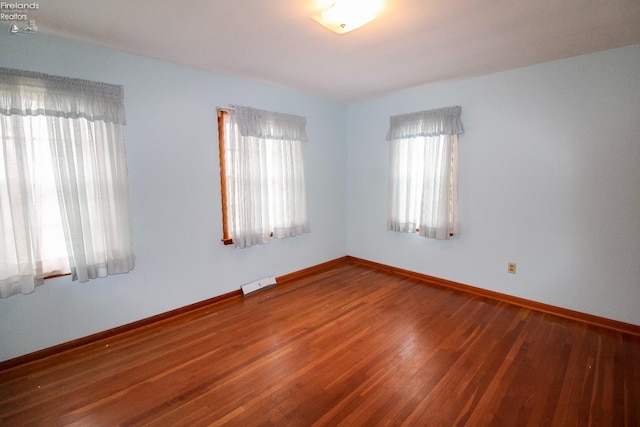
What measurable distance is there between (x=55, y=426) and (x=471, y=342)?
2871 millimetres

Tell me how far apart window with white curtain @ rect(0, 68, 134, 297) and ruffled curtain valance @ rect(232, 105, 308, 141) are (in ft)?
3.61

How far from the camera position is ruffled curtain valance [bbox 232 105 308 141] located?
122 inches

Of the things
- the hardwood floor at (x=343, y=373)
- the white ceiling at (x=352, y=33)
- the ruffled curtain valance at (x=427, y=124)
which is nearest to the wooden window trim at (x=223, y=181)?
the white ceiling at (x=352, y=33)

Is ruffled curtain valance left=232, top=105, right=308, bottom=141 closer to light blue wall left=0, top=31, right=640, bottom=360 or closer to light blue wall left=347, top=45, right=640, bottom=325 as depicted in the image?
light blue wall left=0, top=31, right=640, bottom=360

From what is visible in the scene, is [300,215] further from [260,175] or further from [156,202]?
[156,202]

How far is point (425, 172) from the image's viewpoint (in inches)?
136

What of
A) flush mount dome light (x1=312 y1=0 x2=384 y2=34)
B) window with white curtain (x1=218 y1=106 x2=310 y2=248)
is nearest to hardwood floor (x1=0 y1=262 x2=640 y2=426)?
window with white curtain (x1=218 y1=106 x2=310 y2=248)

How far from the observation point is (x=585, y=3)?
1729 mm

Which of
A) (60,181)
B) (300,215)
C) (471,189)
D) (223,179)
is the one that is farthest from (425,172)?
(60,181)

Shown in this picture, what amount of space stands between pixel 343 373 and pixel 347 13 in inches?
94.5

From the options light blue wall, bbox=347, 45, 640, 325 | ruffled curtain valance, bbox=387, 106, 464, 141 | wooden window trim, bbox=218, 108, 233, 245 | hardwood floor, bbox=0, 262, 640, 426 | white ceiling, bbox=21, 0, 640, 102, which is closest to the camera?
hardwood floor, bbox=0, 262, 640, 426

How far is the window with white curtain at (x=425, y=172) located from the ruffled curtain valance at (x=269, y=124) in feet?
4.03

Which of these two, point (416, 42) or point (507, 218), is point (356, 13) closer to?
point (416, 42)

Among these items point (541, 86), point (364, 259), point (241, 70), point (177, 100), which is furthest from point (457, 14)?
point (364, 259)
